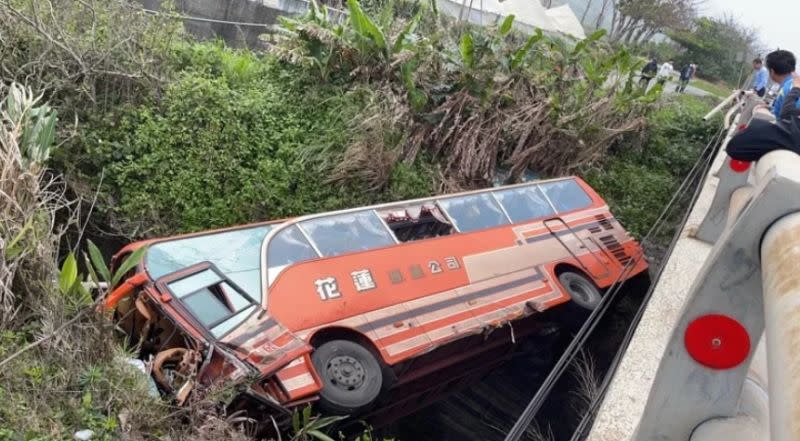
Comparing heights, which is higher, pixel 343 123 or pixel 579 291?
pixel 343 123

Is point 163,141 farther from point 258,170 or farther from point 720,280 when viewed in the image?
point 720,280

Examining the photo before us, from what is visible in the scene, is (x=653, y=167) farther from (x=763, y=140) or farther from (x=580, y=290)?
(x=763, y=140)

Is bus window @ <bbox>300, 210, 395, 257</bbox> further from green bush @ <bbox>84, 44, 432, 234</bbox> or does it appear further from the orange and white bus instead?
green bush @ <bbox>84, 44, 432, 234</bbox>

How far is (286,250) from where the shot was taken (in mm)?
6480

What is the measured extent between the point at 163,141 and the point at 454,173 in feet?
15.8

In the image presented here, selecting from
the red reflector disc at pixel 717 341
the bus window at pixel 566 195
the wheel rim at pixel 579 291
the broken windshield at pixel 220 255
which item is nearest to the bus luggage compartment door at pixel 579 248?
the wheel rim at pixel 579 291

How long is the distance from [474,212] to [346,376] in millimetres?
3262

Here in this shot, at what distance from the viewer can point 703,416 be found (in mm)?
1688

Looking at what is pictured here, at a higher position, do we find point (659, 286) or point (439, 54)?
point (439, 54)

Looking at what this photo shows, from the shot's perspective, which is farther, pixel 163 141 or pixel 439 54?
pixel 439 54

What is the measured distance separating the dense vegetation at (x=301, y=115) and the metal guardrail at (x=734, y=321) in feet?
18.1

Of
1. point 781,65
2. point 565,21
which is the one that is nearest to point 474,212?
point 781,65

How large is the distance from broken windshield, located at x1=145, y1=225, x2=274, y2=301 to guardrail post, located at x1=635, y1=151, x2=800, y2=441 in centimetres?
474

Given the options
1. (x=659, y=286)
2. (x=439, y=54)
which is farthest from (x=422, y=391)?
(x=439, y=54)
